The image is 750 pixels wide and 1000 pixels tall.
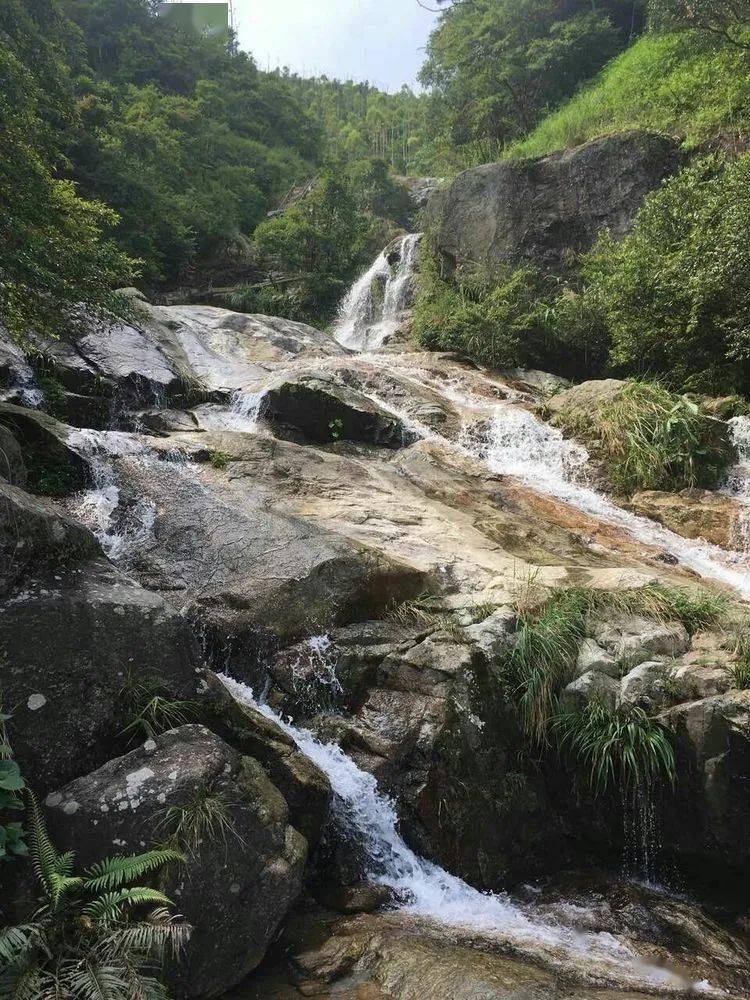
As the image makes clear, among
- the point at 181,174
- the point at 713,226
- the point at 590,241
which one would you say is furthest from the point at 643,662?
the point at 181,174

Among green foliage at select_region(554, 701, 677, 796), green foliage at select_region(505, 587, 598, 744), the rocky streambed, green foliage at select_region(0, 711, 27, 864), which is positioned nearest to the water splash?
the rocky streambed

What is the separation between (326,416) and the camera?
413 inches

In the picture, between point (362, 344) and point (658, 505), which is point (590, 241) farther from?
point (658, 505)

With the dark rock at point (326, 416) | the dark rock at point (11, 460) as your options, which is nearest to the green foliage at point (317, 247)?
the dark rock at point (326, 416)

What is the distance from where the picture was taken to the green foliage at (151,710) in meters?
Answer: 3.77

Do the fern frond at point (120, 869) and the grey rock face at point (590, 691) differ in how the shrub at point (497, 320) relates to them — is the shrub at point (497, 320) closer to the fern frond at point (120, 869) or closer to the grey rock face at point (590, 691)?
the grey rock face at point (590, 691)

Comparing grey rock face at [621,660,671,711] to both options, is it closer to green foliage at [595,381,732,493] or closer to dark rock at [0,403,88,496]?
green foliage at [595,381,732,493]

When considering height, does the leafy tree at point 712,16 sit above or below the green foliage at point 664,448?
above

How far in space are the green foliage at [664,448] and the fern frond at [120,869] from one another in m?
8.81

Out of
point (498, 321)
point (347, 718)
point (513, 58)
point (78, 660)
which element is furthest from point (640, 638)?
point (513, 58)

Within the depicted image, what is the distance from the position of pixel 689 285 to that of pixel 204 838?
11287 millimetres

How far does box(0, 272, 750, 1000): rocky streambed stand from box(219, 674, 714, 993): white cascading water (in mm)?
19

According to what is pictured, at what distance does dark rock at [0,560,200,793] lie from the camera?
3.50 metres

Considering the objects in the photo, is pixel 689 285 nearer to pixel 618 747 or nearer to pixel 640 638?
pixel 640 638
